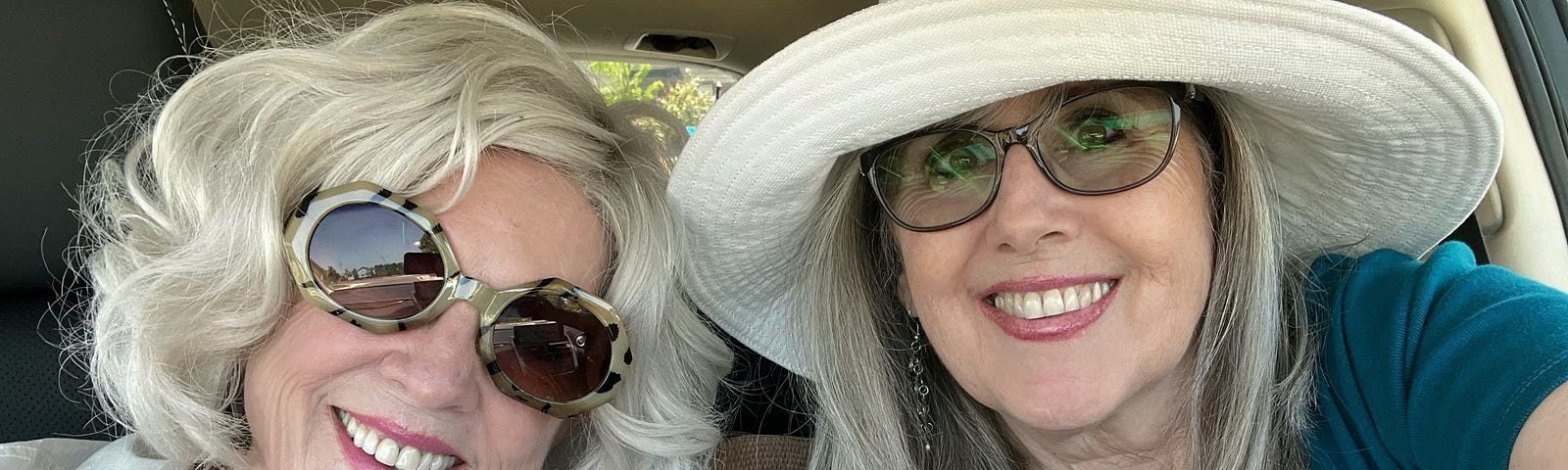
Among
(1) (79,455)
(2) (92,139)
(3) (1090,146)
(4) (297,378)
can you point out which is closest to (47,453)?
(1) (79,455)

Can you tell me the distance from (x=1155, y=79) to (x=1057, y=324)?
0.35 metres

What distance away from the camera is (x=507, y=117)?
5.16 feet

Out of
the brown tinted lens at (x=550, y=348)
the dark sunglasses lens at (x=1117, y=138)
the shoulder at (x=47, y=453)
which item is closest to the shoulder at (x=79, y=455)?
the shoulder at (x=47, y=453)

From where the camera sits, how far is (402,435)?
1412mm

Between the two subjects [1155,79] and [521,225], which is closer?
[1155,79]

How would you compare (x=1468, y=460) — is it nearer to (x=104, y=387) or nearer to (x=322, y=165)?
(x=322, y=165)

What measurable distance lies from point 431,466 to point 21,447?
868 mm

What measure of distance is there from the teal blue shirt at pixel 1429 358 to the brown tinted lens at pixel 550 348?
1070 millimetres

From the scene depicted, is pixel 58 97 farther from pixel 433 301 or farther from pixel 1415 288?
pixel 1415 288

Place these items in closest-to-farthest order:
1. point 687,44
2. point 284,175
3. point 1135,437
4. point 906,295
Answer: point 284,175, point 1135,437, point 906,295, point 687,44

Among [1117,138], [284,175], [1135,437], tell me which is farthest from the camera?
[1135,437]

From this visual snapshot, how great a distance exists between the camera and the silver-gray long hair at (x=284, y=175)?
1.47 meters

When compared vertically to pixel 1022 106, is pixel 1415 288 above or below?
below

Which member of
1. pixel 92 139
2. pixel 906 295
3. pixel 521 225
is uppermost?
pixel 92 139
